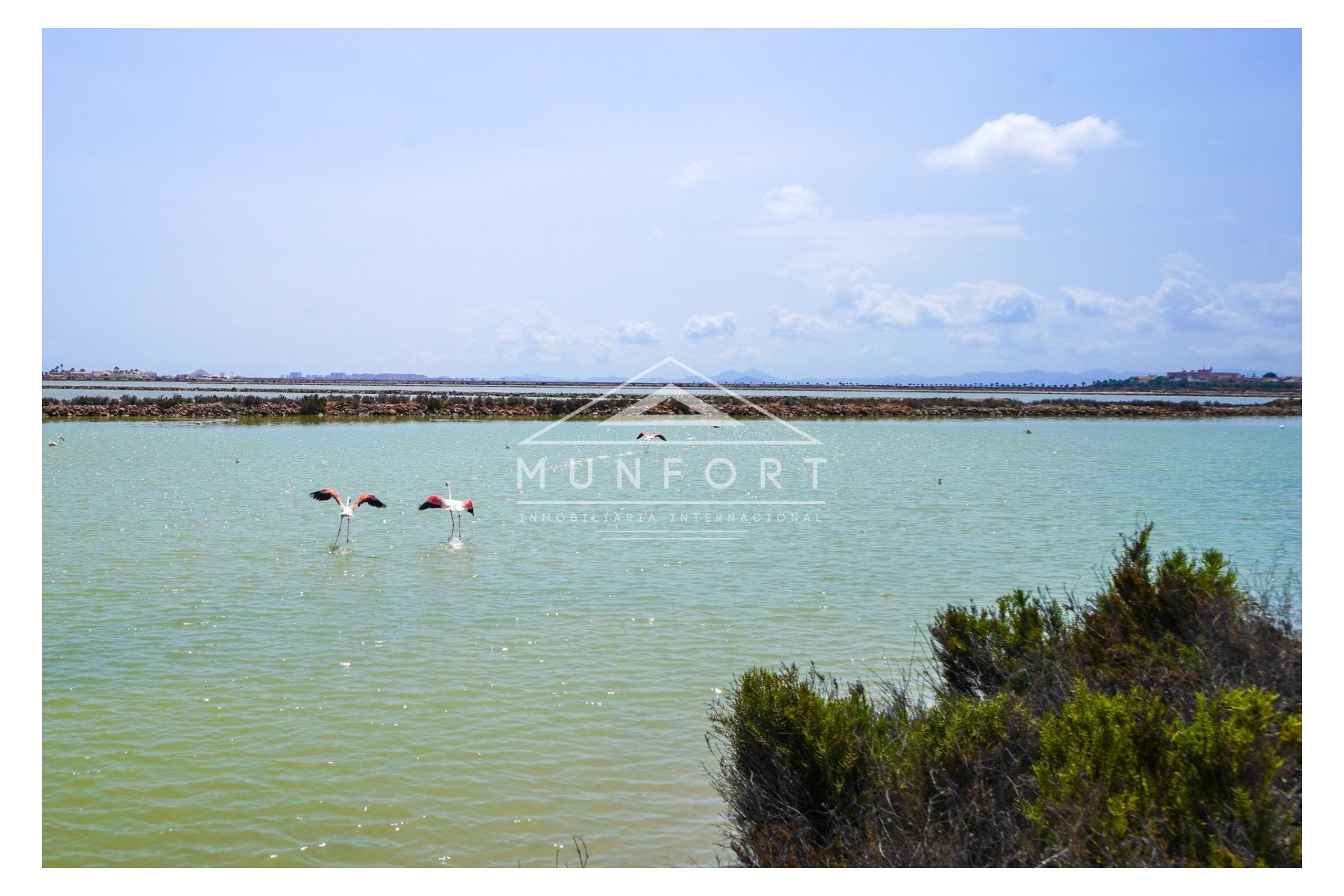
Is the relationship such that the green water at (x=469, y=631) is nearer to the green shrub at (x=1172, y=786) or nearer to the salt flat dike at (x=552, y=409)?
the green shrub at (x=1172, y=786)

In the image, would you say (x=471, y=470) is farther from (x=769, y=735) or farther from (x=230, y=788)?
(x=769, y=735)

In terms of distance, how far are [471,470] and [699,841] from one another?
21745mm

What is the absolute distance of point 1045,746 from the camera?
399 cm

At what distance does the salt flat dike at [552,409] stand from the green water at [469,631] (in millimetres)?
28746

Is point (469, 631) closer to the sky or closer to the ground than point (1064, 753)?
closer to the ground

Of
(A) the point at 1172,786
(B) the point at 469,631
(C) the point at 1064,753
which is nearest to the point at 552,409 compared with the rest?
(B) the point at 469,631

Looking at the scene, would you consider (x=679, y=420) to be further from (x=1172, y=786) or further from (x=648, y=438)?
(x=1172, y=786)

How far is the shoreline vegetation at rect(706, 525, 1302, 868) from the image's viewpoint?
356 cm

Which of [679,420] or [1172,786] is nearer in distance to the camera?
[1172,786]

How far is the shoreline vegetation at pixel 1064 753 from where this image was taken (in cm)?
356

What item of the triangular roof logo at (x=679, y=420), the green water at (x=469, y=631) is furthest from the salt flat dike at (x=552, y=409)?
the green water at (x=469, y=631)

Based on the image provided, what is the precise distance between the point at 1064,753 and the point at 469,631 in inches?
263

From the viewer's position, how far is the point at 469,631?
31.1 feet
